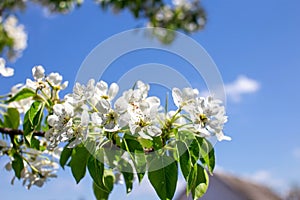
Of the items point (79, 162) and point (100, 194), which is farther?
point (100, 194)

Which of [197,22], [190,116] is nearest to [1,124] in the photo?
[190,116]

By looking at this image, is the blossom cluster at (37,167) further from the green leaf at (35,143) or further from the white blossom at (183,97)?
the white blossom at (183,97)

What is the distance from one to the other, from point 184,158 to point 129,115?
86 mm

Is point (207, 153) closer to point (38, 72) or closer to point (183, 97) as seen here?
point (183, 97)

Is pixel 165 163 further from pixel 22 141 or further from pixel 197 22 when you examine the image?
pixel 197 22

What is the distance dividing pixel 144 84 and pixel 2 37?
7.05ft

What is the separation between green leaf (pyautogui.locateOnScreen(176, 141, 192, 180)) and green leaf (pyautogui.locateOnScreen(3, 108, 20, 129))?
322mm

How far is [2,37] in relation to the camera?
252 centimetres

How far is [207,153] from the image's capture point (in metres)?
0.56

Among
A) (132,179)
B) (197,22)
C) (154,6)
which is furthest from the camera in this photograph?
(197,22)

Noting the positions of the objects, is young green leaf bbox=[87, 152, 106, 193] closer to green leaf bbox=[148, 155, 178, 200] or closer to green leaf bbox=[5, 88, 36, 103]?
green leaf bbox=[148, 155, 178, 200]

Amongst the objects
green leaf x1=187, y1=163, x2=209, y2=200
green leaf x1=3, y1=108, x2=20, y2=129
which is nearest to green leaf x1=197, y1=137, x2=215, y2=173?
green leaf x1=187, y1=163, x2=209, y2=200

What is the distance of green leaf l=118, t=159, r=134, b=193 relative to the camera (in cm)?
59

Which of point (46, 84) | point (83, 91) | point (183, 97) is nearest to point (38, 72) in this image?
point (46, 84)
